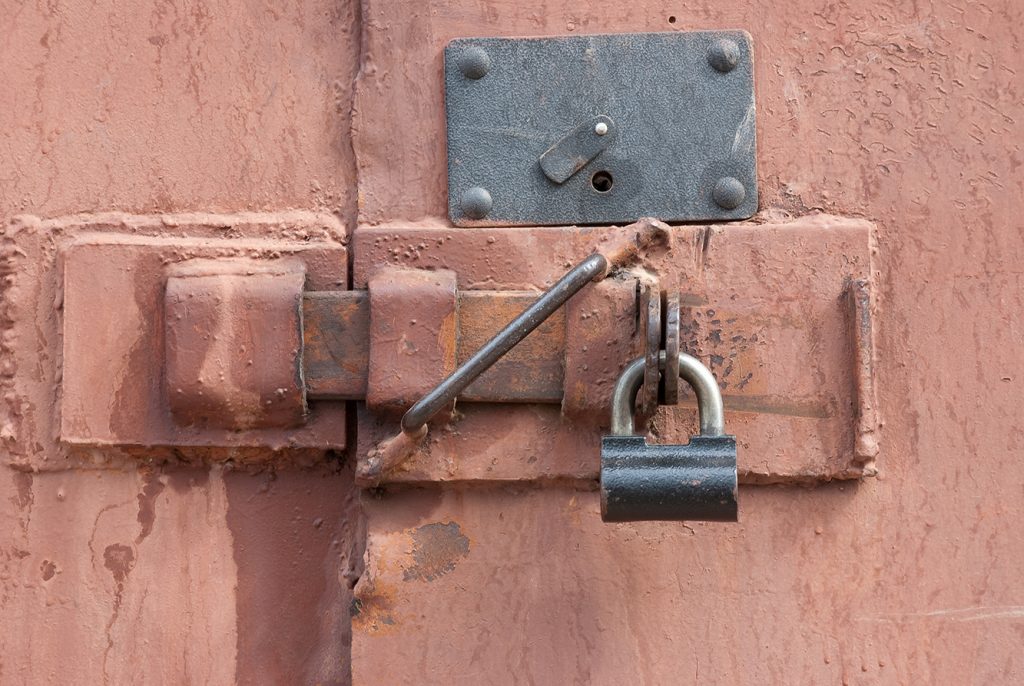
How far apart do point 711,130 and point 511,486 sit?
336 millimetres

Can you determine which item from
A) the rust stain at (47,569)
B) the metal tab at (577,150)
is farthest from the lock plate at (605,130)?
the rust stain at (47,569)

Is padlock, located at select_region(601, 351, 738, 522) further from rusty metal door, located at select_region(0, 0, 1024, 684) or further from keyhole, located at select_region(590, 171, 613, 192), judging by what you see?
keyhole, located at select_region(590, 171, 613, 192)

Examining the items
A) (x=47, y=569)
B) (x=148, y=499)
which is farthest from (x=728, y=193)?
(x=47, y=569)

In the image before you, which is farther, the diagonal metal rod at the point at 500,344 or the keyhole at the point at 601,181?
the keyhole at the point at 601,181

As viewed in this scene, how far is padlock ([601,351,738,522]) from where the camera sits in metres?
0.70

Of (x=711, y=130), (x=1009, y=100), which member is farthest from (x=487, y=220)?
(x=1009, y=100)

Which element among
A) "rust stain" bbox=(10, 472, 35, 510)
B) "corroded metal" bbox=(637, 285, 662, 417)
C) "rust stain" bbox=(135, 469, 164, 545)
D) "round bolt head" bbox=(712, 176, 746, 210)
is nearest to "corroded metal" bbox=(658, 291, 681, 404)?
"corroded metal" bbox=(637, 285, 662, 417)

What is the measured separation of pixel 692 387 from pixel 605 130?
0.23 metres

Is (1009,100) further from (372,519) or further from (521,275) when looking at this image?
(372,519)

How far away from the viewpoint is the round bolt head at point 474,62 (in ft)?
2.81

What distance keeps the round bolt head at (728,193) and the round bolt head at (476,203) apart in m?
0.19

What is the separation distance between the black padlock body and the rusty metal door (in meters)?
0.08

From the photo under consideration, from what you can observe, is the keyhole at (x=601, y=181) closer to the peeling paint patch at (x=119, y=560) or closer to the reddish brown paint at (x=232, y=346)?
the reddish brown paint at (x=232, y=346)

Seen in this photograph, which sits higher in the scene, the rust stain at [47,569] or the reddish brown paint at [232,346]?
the reddish brown paint at [232,346]
